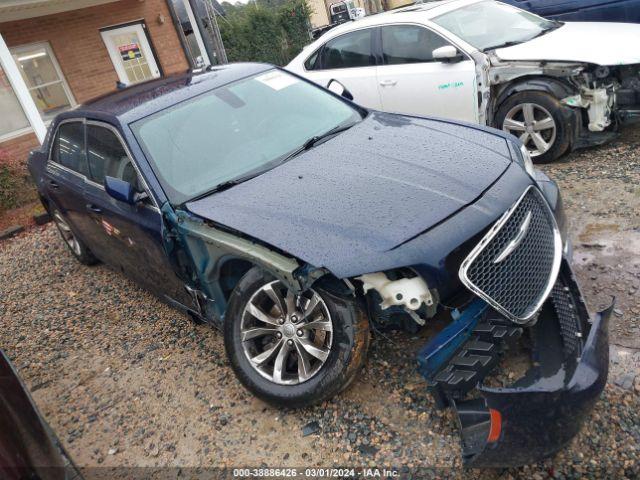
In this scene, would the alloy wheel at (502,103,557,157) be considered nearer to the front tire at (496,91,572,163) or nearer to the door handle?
the front tire at (496,91,572,163)

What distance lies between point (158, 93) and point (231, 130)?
691 mm

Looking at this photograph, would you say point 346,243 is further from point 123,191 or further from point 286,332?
point 123,191

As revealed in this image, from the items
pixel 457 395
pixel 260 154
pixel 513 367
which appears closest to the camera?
pixel 457 395

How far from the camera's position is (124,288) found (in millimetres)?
4715

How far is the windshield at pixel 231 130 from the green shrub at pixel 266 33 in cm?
1252

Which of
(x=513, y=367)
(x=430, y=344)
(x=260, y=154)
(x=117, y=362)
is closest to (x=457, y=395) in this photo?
(x=430, y=344)

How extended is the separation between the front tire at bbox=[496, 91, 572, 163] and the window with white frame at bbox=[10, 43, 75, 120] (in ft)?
28.7

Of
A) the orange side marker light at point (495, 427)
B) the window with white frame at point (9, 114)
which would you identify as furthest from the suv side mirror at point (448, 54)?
the window with white frame at point (9, 114)

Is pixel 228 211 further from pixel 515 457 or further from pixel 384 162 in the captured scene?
pixel 515 457

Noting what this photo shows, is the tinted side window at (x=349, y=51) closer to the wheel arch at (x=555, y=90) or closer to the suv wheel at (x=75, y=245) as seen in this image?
the wheel arch at (x=555, y=90)

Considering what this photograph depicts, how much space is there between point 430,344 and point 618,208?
8.60 feet

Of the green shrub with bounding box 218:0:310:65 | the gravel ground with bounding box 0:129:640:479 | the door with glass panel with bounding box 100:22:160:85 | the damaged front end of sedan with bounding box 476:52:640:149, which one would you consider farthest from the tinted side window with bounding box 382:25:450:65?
the green shrub with bounding box 218:0:310:65

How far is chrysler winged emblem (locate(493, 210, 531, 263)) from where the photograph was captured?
225cm

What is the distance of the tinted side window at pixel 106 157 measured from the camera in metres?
3.22
